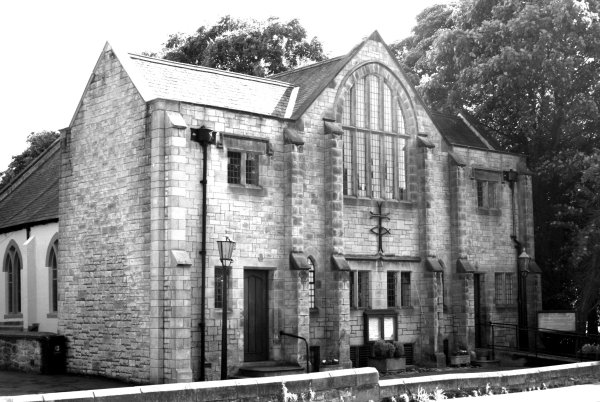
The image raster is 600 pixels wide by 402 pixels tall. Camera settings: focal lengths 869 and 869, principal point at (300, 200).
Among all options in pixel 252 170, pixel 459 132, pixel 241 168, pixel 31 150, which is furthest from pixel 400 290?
pixel 31 150

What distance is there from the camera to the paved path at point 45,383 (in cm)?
2187

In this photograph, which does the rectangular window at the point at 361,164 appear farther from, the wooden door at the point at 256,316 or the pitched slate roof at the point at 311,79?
the wooden door at the point at 256,316

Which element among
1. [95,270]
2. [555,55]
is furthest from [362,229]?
[555,55]

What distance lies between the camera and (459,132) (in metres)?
35.5

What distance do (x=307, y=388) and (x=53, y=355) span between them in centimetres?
1246

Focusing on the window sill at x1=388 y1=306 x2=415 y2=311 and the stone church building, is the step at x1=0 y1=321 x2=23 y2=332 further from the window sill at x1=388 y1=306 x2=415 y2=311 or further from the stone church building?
the window sill at x1=388 y1=306 x2=415 y2=311

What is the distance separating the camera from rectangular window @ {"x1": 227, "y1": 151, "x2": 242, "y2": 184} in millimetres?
25188

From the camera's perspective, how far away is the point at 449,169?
3134 centimetres

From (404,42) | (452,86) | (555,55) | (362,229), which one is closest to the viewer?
(362,229)

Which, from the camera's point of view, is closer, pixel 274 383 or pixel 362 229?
pixel 274 383

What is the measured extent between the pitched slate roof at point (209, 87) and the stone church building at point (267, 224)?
7 centimetres

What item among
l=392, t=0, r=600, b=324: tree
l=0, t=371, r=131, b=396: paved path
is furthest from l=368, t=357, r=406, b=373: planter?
l=392, t=0, r=600, b=324: tree

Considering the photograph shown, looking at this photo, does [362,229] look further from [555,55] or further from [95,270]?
[555,55]

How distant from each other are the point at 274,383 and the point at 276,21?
33111mm
